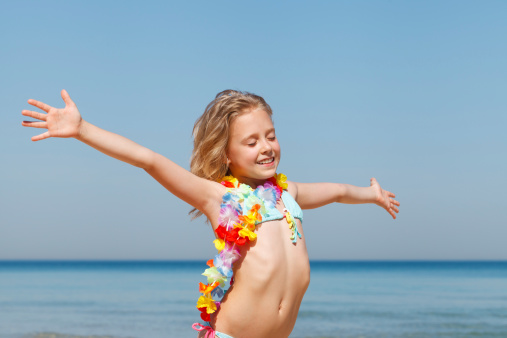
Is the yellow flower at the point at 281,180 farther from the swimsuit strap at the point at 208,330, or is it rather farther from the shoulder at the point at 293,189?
the swimsuit strap at the point at 208,330

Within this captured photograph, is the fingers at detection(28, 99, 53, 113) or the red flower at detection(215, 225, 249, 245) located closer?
the fingers at detection(28, 99, 53, 113)

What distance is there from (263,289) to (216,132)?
1.01m

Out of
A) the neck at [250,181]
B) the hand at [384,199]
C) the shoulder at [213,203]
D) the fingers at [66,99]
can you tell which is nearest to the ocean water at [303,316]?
the hand at [384,199]

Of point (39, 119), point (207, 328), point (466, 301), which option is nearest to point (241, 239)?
point (207, 328)

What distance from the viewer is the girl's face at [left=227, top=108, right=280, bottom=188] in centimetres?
383

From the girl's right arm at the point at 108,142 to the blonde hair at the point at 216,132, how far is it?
1.16 ft

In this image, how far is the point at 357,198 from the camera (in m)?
4.71

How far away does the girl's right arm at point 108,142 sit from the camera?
3.20m

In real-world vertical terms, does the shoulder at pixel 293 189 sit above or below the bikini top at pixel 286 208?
above

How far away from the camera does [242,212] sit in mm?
3750

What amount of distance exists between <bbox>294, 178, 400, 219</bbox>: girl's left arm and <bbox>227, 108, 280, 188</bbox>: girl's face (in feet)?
1.71

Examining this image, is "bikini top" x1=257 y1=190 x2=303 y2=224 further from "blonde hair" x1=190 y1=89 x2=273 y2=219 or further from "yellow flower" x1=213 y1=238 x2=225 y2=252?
"blonde hair" x1=190 y1=89 x2=273 y2=219

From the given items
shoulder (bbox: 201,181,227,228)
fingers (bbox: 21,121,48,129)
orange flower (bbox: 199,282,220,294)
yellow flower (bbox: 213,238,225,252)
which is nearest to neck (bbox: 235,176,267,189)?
shoulder (bbox: 201,181,227,228)

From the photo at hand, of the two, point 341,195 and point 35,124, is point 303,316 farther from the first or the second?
point 35,124
